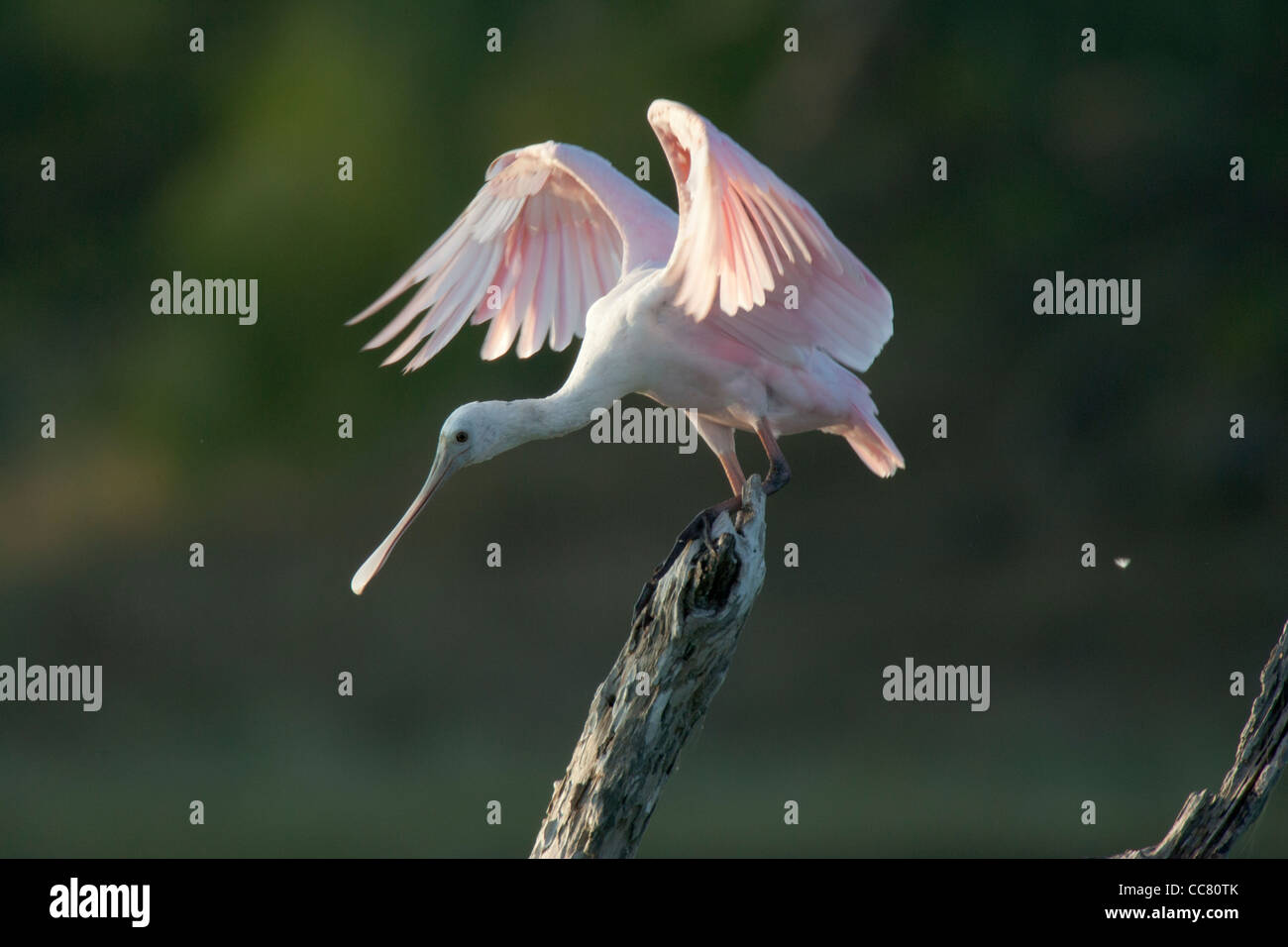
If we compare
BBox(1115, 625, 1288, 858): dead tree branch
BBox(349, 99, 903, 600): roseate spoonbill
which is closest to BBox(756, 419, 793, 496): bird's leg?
BBox(349, 99, 903, 600): roseate spoonbill

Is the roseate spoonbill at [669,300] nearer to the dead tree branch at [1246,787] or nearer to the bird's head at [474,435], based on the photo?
the bird's head at [474,435]

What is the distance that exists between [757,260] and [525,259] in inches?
46.0

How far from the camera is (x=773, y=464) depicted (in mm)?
4242

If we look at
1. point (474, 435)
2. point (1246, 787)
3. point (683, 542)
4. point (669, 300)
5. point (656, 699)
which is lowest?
point (1246, 787)

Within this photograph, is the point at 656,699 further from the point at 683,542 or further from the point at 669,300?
the point at 669,300

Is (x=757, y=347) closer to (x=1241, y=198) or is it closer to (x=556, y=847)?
(x=556, y=847)

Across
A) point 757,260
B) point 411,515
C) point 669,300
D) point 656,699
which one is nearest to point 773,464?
point 669,300

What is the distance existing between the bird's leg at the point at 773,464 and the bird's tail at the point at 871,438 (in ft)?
0.73

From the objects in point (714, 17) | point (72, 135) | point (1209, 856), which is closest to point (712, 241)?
point (1209, 856)

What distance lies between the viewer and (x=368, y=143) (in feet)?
30.7

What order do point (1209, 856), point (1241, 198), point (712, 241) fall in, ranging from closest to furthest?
point (1209, 856)
point (712, 241)
point (1241, 198)

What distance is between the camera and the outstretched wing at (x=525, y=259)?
4789 millimetres

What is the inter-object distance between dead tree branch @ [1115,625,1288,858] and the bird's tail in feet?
4.02

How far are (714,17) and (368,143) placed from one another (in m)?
1.60
